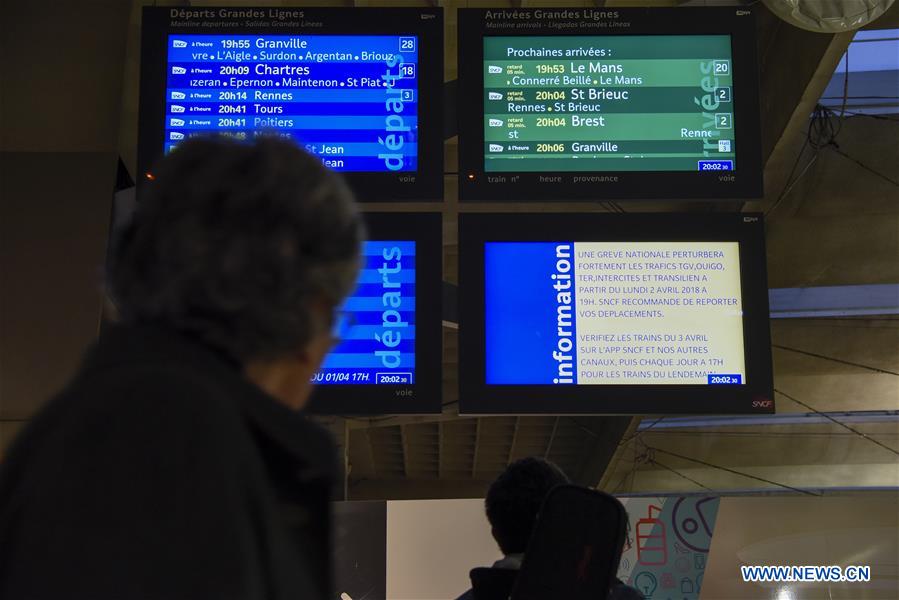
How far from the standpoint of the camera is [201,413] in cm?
98

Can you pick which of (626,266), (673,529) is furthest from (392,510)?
(626,266)

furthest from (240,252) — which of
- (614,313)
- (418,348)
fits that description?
(614,313)

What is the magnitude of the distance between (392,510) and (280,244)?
594 cm

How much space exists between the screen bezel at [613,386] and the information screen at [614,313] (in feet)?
0.11

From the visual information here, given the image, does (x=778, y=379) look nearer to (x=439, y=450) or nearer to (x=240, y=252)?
(x=439, y=450)

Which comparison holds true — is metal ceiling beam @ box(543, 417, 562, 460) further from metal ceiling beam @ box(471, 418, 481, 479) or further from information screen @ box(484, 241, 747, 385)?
information screen @ box(484, 241, 747, 385)

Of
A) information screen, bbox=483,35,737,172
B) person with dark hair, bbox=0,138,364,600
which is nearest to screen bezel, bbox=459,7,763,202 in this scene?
information screen, bbox=483,35,737,172

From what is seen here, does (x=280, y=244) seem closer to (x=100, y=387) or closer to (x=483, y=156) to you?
(x=100, y=387)

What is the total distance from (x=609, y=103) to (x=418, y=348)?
1498 millimetres

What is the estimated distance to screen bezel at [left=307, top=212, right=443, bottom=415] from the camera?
4844 mm

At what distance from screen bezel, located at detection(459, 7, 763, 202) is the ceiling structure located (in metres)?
1.79

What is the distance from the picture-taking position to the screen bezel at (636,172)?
4996 mm

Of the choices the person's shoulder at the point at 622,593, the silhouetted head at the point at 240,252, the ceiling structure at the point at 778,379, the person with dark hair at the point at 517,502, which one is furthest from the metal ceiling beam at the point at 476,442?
the silhouetted head at the point at 240,252

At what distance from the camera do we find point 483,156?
5.05 meters
